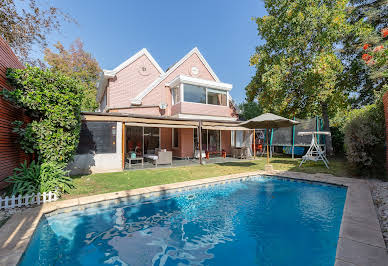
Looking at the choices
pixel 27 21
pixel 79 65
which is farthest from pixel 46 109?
pixel 79 65

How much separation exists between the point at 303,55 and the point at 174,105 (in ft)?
39.5

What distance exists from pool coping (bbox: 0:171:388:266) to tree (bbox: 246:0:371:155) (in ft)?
32.8

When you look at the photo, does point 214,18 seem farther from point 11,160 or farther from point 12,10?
point 11,160

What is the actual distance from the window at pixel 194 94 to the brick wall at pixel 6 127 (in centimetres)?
1043

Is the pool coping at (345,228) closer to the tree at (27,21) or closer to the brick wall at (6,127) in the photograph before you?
the brick wall at (6,127)

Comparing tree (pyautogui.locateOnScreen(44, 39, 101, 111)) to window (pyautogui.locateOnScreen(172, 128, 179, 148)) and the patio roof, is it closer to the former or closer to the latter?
window (pyautogui.locateOnScreen(172, 128, 179, 148))

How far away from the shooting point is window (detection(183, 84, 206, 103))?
15.1m

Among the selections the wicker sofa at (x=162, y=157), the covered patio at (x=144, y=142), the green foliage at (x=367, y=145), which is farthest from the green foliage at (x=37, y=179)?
the green foliage at (x=367, y=145)

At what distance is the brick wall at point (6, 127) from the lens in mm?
5855

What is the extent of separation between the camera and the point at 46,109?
6086 mm

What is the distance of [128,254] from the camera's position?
3580 mm

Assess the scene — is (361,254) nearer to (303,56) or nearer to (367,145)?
(367,145)

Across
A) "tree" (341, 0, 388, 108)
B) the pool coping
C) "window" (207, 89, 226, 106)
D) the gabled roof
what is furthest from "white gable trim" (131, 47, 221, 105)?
"tree" (341, 0, 388, 108)

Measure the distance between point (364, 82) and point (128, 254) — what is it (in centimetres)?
2220
